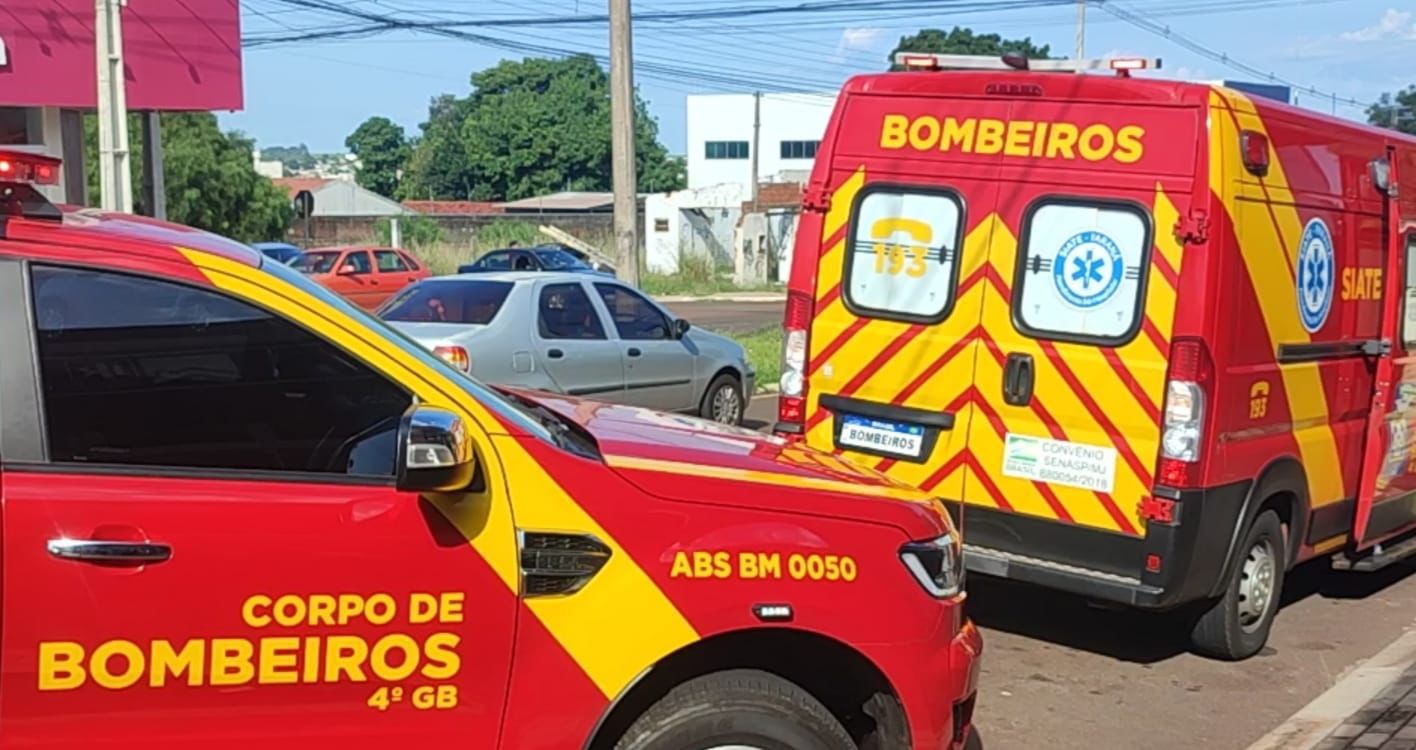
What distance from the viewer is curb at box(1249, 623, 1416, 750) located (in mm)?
5543

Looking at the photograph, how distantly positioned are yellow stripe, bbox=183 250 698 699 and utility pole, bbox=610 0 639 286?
1256cm

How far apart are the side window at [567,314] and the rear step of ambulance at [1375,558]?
587 centimetres

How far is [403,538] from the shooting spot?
3078 millimetres

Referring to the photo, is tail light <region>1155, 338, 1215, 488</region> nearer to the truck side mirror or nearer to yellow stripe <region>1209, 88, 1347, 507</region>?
yellow stripe <region>1209, 88, 1347, 507</region>

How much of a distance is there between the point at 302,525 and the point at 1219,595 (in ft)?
15.4

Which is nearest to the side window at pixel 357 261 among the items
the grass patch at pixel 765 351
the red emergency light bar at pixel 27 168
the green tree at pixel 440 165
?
the grass patch at pixel 765 351

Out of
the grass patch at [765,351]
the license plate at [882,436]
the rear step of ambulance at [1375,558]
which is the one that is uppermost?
A: the license plate at [882,436]

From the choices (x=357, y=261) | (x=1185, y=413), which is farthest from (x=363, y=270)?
(x=1185, y=413)

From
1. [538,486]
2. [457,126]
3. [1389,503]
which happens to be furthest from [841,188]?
[457,126]

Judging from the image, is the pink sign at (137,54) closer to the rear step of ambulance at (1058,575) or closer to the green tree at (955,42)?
the rear step of ambulance at (1058,575)

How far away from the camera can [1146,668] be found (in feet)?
21.7

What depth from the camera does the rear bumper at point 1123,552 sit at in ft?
19.9

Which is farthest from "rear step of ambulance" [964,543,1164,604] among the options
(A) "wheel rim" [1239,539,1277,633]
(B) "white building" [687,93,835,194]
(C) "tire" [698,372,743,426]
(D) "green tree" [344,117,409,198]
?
(D) "green tree" [344,117,409,198]

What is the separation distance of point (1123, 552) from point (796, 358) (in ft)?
6.06
